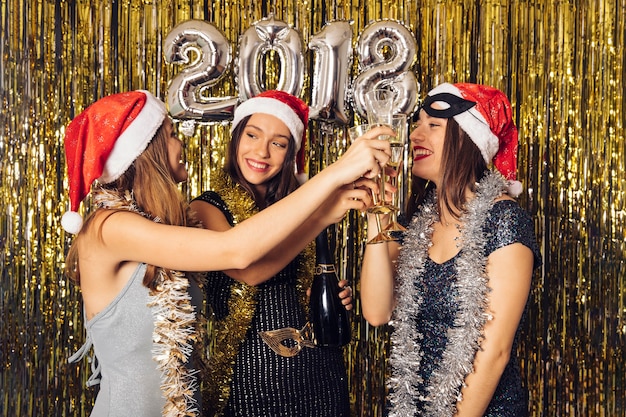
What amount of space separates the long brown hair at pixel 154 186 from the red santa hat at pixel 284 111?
0.53 meters

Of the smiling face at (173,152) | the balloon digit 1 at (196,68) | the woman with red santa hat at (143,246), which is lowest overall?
the woman with red santa hat at (143,246)

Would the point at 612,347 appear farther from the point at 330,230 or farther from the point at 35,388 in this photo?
the point at 35,388

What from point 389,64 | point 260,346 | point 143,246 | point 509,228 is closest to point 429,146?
point 509,228

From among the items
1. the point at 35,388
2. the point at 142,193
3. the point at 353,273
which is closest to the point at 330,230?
the point at 353,273

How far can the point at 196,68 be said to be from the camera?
9.31 ft

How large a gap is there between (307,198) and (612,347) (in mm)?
2299

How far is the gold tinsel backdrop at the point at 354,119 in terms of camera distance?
120 inches

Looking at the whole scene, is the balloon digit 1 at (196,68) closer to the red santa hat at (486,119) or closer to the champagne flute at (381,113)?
the red santa hat at (486,119)

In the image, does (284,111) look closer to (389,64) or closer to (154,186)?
(154,186)

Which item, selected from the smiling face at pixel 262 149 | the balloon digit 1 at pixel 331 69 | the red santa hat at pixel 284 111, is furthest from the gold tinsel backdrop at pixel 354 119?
the smiling face at pixel 262 149

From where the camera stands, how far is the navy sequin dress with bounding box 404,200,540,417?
1.71 metres

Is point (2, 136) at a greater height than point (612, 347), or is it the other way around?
point (2, 136)

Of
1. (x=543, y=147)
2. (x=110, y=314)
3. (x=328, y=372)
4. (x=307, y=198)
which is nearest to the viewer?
(x=307, y=198)

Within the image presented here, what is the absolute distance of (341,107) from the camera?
294cm
